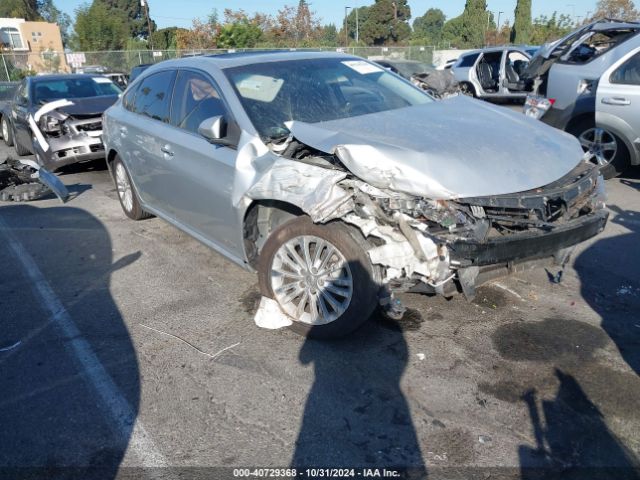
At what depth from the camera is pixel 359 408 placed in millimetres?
2719

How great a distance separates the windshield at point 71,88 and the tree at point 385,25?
61648 mm

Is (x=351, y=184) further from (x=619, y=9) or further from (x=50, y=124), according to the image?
(x=619, y=9)

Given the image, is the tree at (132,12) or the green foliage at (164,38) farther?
the tree at (132,12)

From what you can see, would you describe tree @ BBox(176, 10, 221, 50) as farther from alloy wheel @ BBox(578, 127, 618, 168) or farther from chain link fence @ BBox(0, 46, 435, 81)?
alloy wheel @ BBox(578, 127, 618, 168)

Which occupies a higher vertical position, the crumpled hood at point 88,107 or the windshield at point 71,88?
the windshield at point 71,88

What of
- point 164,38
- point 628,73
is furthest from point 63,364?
point 164,38

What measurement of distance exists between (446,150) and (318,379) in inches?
63.5

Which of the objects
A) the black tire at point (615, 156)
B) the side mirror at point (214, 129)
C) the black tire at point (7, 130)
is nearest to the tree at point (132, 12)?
the black tire at point (7, 130)

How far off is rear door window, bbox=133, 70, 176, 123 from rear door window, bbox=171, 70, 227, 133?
0.15 meters

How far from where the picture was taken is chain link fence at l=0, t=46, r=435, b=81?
28844 mm

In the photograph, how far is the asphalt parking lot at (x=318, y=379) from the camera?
96.2 inches

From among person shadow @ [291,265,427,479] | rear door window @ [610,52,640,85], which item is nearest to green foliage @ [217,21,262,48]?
rear door window @ [610,52,640,85]

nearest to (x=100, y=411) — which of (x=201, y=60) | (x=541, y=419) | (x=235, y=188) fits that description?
(x=235, y=188)

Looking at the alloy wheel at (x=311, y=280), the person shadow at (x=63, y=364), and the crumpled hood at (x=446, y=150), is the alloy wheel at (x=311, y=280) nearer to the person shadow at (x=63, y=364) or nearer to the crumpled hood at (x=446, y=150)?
the crumpled hood at (x=446, y=150)
